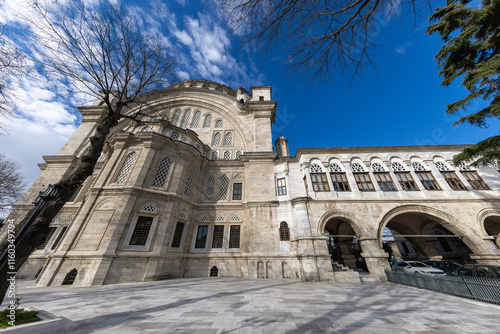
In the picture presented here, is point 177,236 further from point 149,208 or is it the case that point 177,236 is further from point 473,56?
point 473,56

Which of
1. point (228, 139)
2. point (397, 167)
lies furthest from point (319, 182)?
point (228, 139)

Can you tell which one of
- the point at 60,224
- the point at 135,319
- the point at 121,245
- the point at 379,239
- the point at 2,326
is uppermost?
the point at 60,224

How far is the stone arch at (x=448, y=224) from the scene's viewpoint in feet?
34.9

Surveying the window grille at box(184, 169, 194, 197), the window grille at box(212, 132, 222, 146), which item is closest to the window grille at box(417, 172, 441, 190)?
the window grille at box(212, 132, 222, 146)

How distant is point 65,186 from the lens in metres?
4.26

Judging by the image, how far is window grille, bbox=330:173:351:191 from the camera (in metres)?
13.0

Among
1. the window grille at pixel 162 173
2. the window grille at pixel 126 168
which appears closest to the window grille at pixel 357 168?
the window grille at pixel 162 173

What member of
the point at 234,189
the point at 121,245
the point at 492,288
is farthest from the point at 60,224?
the point at 492,288

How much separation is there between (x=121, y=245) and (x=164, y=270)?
3.00 meters

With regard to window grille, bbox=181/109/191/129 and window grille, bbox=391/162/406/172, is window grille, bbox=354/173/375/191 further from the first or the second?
window grille, bbox=181/109/191/129

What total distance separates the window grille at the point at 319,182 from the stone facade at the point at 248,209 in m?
0.08

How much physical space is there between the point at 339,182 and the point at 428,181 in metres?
6.63

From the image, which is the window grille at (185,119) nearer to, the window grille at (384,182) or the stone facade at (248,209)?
the stone facade at (248,209)

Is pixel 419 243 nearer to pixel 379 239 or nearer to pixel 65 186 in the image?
pixel 379 239
